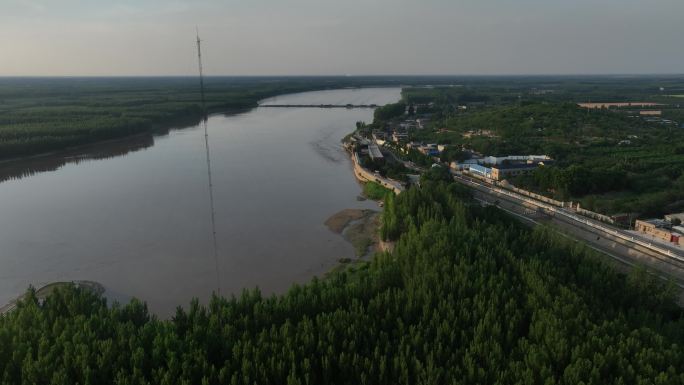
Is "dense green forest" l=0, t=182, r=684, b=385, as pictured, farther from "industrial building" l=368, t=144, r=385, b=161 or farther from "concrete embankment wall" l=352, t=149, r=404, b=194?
"industrial building" l=368, t=144, r=385, b=161


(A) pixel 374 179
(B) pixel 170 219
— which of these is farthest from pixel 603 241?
(B) pixel 170 219

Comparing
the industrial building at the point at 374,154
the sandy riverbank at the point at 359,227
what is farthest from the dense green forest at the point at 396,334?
the industrial building at the point at 374,154

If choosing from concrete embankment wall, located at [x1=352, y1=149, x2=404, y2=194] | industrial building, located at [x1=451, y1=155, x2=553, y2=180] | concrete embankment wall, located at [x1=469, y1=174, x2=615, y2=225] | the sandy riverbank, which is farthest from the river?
concrete embankment wall, located at [x1=469, y1=174, x2=615, y2=225]

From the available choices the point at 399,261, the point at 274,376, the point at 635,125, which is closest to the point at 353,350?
the point at 274,376

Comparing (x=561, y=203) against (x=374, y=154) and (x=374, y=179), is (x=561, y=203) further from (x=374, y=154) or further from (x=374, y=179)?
(x=374, y=154)

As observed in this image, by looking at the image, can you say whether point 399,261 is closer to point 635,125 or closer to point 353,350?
point 353,350

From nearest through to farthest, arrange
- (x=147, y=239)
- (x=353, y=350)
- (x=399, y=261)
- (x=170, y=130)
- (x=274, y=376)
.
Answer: (x=274, y=376)
(x=353, y=350)
(x=399, y=261)
(x=147, y=239)
(x=170, y=130)
